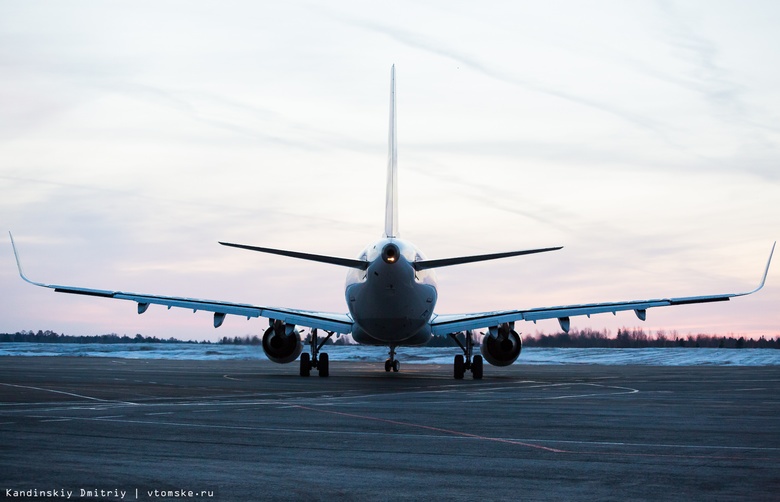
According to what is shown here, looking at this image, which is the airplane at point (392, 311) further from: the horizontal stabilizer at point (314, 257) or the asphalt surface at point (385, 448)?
the asphalt surface at point (385, 448)

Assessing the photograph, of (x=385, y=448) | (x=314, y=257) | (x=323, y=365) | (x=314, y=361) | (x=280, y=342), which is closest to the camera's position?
(x=385, y=448)

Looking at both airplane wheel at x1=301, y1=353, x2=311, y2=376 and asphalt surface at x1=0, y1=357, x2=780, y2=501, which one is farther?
airplane wheel at x1=301, y1=353, x2=311, y2=376

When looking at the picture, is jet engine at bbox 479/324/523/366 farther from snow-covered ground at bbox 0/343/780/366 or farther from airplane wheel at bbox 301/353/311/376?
snow-covered ground at bbox 0/343/780/366

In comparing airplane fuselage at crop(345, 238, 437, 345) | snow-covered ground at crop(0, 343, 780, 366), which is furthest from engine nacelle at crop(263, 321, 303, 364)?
Answer: snow-covered ground at crop(0, 343, 780, 366)

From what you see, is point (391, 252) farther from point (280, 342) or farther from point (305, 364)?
point (280, 342)

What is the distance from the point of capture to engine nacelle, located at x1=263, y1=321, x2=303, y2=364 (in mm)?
41438

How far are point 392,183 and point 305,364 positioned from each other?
9380 mm

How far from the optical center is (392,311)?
35.8 metres

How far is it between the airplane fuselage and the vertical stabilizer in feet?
13.2

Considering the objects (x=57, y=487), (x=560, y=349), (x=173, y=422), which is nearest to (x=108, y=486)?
(x=57, y=487)

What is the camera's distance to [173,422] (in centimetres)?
1606

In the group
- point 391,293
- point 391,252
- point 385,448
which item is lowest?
point 385,448

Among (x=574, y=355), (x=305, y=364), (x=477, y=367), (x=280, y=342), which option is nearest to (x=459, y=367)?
(x=477, y=367)

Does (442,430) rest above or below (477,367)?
below
